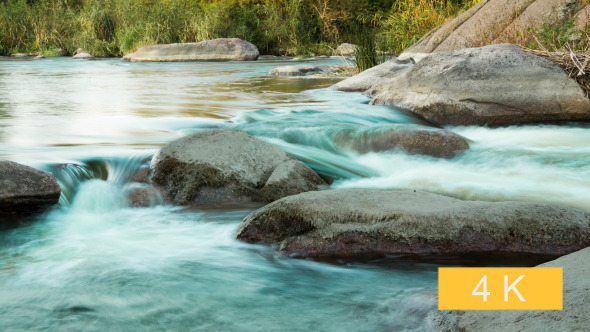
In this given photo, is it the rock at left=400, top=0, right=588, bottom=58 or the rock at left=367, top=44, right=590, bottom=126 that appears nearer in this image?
the rock at left=367, top=44, right=590, bottom=126

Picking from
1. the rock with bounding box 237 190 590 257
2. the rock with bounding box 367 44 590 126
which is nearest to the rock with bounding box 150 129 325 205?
the rock with bounding box 237 190 590 257

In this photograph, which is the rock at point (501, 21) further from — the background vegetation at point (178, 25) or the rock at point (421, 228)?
the background vegetation at point (178, 25)

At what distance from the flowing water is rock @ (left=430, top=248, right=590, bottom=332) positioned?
23 cm

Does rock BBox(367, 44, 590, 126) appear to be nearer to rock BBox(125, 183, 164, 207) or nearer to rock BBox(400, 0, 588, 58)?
rock BBox(400, 0, 588, 58)

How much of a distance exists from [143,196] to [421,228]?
80.7 inches

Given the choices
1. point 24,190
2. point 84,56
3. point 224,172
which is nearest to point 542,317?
point 224,172

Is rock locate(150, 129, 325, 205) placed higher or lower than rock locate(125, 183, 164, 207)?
higher

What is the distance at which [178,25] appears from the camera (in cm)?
2259

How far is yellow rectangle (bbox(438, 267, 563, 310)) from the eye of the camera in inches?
75.5

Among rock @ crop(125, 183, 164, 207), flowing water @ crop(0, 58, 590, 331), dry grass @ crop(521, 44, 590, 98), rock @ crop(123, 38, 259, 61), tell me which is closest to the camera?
flowing water @ crop(0, 58, 590, 331)

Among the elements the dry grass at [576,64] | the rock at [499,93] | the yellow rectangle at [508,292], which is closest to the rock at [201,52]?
the rock at [499,93]

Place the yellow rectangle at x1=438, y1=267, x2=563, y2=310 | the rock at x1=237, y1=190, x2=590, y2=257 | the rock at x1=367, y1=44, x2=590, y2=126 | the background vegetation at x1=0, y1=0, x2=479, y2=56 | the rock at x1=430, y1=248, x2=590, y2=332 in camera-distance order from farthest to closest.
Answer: the background vegetation at x1=0, y1=0, x2=479, y2=56 → the rock at x1=367, y1=44, x2=590, y2=126 → the rock at x1=237, y1=190, x2=590, y2=257 → the yellow rectangle at x1=438, y1=267, x2=563, y2=310 → the rock at x1=430, y1=248, x2=590, y2=332

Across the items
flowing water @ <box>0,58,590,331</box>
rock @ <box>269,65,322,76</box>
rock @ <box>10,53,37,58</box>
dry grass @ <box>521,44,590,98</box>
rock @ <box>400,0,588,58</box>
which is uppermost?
rock @ <box>400,0,588,58</box>

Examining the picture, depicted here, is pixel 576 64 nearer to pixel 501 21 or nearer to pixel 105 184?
pixel 501 21
